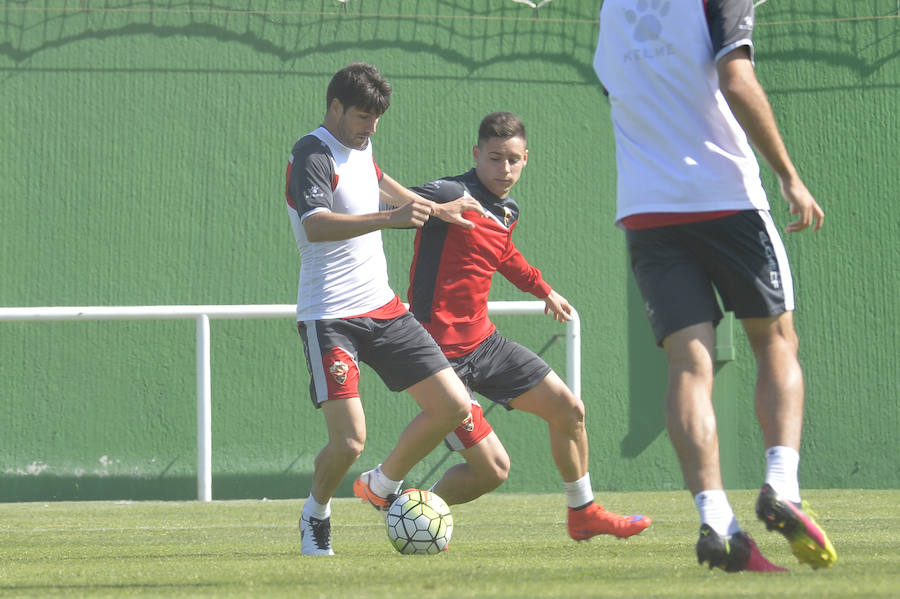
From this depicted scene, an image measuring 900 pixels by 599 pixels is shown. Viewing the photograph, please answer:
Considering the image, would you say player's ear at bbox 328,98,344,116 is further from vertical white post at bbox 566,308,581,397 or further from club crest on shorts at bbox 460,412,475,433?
vertical white post at bbox 566,308,581,397

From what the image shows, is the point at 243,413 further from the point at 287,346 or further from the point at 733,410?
the point at 733,410

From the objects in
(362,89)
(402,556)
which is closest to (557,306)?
(362,89)

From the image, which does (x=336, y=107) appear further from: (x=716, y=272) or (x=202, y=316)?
(x=202, y=316)

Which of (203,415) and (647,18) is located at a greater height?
(647,18)

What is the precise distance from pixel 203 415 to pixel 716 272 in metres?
5.51

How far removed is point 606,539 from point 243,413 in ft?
13.2

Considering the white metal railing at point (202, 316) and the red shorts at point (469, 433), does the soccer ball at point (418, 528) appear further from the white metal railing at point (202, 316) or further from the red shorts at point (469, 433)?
the white metal railing at point (202, 316)

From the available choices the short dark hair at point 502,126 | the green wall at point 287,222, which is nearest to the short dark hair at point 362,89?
the short dark hair at point 502,126

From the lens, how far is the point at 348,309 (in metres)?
5.32

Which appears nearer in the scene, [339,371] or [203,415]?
[339,371]

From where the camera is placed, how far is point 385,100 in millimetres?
5344

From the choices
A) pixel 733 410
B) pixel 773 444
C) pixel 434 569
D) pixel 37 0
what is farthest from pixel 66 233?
pixel 773 444

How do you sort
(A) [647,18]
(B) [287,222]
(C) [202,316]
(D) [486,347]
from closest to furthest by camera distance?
(A) [647,18]
(D) [486,347]
(C) [202,316]
(B) [287,222]

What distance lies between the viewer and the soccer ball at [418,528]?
16.9ft
